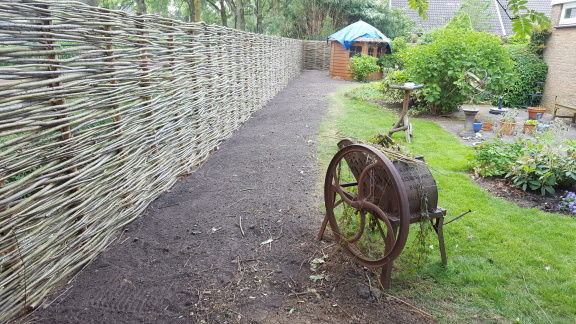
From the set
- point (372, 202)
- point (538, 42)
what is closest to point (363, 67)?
point (538, 42)

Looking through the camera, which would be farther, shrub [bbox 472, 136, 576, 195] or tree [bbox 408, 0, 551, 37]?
shrub [bbox 472, 136, 576, 195]

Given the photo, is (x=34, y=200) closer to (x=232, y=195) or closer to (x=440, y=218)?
(x=232, y=195)

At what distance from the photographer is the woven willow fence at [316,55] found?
2770cm

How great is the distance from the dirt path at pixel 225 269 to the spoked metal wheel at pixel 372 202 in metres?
0.23

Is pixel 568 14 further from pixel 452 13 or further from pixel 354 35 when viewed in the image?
pixel 452 13

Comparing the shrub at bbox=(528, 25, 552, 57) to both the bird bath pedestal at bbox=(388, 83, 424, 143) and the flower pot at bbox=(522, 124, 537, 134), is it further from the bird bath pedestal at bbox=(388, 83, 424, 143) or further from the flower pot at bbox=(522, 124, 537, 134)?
the bird bath pedestal at bbox=(388, 83, 424, 143)

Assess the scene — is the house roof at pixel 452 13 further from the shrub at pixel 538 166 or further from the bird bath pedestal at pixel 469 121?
the shrub at pixel 538 166

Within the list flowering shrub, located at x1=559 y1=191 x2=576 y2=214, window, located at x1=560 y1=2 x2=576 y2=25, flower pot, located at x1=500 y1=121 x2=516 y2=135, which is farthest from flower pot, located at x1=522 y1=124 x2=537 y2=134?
window, located at x1=560 y1=2 x2=576 y2=25

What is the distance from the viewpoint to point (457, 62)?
10789 mm

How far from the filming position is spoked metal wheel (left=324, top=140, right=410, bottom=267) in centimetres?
277

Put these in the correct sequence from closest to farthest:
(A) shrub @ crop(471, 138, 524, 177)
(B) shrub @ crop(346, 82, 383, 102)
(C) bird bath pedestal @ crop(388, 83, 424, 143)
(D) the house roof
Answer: (A) shrub @ crop(471, 138, 524, 177) → (C) bird bath pedestal @ crop(388, 83, 424, 143) → (B) shrub @ crop(346, 82, 383, 102) → (D) the house roof

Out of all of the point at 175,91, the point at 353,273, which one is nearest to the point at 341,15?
the point at 175,91

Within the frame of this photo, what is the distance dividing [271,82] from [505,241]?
33.3 ft

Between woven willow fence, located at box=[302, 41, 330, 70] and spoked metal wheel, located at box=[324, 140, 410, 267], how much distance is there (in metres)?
25.3
